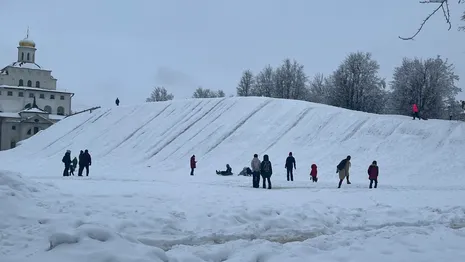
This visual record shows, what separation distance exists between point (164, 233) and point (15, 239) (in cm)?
299

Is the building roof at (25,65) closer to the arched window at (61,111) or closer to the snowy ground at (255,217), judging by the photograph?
the arched window at (61,111)

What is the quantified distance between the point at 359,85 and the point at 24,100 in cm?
6393

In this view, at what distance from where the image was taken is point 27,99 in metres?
90.0

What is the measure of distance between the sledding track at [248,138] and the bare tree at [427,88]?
18.1 m

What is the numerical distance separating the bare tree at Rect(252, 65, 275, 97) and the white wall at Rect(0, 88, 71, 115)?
4188cm

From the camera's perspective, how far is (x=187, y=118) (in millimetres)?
50844

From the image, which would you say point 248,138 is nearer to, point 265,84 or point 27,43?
point 265,84

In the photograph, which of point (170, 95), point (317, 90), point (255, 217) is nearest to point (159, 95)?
point (170, 95)

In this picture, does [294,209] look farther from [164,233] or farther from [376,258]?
[376,258]

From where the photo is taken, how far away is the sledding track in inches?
1258

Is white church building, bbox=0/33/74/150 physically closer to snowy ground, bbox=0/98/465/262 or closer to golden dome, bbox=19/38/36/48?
golden dome, bbox=19/38/36/48

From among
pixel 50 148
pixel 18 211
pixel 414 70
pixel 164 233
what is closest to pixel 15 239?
pixel 18 211

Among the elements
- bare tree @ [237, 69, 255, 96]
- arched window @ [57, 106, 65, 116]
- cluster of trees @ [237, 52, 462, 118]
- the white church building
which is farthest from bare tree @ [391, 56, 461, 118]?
arched window @ [57, 106, 65, 116]

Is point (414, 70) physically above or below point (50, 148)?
above
